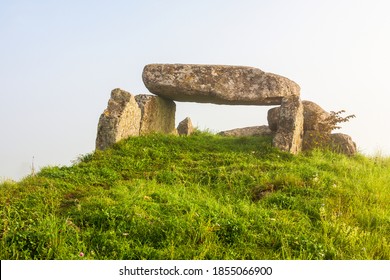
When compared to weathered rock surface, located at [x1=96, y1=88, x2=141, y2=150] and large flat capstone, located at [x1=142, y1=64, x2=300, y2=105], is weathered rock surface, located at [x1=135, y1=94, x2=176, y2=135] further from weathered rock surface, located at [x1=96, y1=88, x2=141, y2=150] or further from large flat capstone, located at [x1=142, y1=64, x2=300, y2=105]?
weathered rock surface, located at [x1=96, y1=88, x2=141, y2=150]

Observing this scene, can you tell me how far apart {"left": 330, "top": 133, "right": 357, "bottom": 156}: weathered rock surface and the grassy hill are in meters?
2.29

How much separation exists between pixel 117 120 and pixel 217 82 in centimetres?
441

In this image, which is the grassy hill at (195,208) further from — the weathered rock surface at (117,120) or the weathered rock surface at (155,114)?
the weathered rock surface at (155,114)

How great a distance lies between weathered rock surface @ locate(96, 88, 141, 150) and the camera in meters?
17.3

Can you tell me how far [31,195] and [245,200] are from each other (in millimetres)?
4901

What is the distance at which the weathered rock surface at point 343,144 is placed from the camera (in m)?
19.7

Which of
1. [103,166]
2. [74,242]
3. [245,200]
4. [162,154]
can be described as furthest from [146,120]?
[74,242]

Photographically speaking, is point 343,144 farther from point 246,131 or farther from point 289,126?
point 246,131

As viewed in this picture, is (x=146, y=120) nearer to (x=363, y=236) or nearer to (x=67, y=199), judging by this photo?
(x=67, y=199)

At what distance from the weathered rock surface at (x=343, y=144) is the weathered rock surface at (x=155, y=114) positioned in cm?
650

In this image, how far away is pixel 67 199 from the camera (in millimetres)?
11836

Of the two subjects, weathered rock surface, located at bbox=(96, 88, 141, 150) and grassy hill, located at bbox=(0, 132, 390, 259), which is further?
weathered rock surface, located at bbox=(96, 88, 141, 150)

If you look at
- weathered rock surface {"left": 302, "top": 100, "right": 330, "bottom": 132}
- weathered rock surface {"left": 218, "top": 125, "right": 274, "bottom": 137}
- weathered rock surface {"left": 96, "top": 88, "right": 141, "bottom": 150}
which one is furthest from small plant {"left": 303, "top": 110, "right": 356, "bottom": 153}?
weathered rock surface {"left": 96, "top": 88, "right": 141, "bottom": 150}

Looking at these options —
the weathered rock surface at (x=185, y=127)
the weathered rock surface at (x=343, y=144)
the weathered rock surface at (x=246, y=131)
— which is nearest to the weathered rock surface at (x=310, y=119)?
the weathered rock surface at (x=343, y=144)
